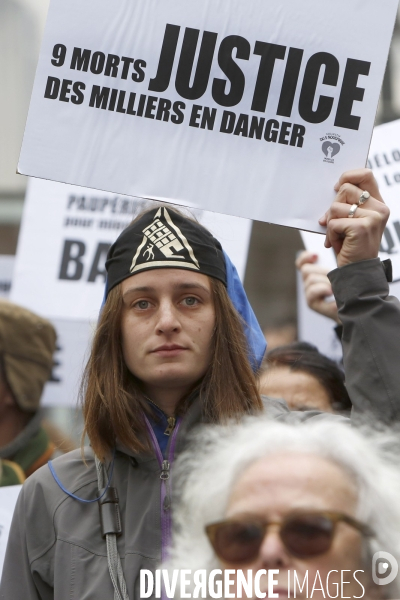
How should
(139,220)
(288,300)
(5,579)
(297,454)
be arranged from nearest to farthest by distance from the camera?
(297,454) < (5,579) < (139,220) < (288,300)

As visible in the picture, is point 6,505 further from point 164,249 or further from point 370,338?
point 370,338

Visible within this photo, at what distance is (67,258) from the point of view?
4.02 meters

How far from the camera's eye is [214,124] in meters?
2.35

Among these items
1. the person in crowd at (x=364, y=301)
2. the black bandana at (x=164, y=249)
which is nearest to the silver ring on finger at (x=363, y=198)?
the person in crowd at (x=364, y=301)

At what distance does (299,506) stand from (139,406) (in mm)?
1056

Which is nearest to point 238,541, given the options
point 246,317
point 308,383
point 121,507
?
point 121,507

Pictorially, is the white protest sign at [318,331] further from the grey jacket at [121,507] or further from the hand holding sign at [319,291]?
the grey jacket at [121,507]

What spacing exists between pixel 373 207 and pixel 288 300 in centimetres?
582

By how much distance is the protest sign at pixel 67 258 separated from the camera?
3920 mm

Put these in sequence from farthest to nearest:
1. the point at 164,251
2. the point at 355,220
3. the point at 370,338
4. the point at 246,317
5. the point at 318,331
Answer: the point at 318,331, the point at 246,317, the point at 164,251, the point at 355,220, the point at 370,338

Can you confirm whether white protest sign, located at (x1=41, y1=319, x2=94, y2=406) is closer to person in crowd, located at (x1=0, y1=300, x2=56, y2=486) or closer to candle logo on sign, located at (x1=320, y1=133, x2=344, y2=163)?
person in crowd, located at (x1=0, y1=300, x2=56, y2=486)

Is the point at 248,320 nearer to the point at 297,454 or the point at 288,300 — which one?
the point at 297,454

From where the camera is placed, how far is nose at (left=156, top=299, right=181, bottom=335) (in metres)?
2.21

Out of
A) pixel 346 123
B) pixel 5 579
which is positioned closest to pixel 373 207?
pixel 346 123
